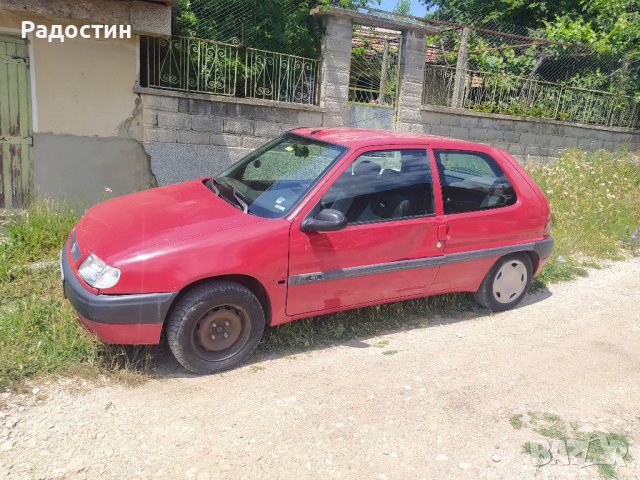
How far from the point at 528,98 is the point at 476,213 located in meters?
6.37

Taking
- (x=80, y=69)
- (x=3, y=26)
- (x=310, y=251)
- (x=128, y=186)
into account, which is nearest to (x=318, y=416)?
(x=310, y=251)

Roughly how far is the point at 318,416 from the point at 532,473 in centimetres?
122

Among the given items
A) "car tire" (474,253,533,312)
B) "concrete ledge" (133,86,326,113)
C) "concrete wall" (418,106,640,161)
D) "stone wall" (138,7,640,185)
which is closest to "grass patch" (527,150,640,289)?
"concrete wall" (418,106,640,161)

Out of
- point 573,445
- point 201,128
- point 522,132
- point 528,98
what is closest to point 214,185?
point 201,128

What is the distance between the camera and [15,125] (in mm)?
6320

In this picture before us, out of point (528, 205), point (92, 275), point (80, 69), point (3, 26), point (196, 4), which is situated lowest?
point (92, 275)

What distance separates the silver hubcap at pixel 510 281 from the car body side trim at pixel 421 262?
0.61 ft

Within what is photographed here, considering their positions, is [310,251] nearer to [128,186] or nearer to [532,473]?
[532,473]

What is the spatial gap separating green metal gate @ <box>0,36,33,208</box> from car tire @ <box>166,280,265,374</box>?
14.3 ft

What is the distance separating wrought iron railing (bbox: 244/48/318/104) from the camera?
23.9 ft

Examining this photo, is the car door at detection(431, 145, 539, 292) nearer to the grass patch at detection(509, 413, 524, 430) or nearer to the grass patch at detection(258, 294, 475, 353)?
the grass patch at detection(258, 294, 475, 353)

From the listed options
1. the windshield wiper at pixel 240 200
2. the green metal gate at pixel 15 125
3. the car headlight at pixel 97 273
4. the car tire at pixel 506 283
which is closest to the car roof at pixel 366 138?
the windshield wiper at pixel 240 200

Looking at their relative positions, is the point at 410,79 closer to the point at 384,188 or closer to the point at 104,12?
the point at 104,12

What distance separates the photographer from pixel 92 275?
3.24 meters
